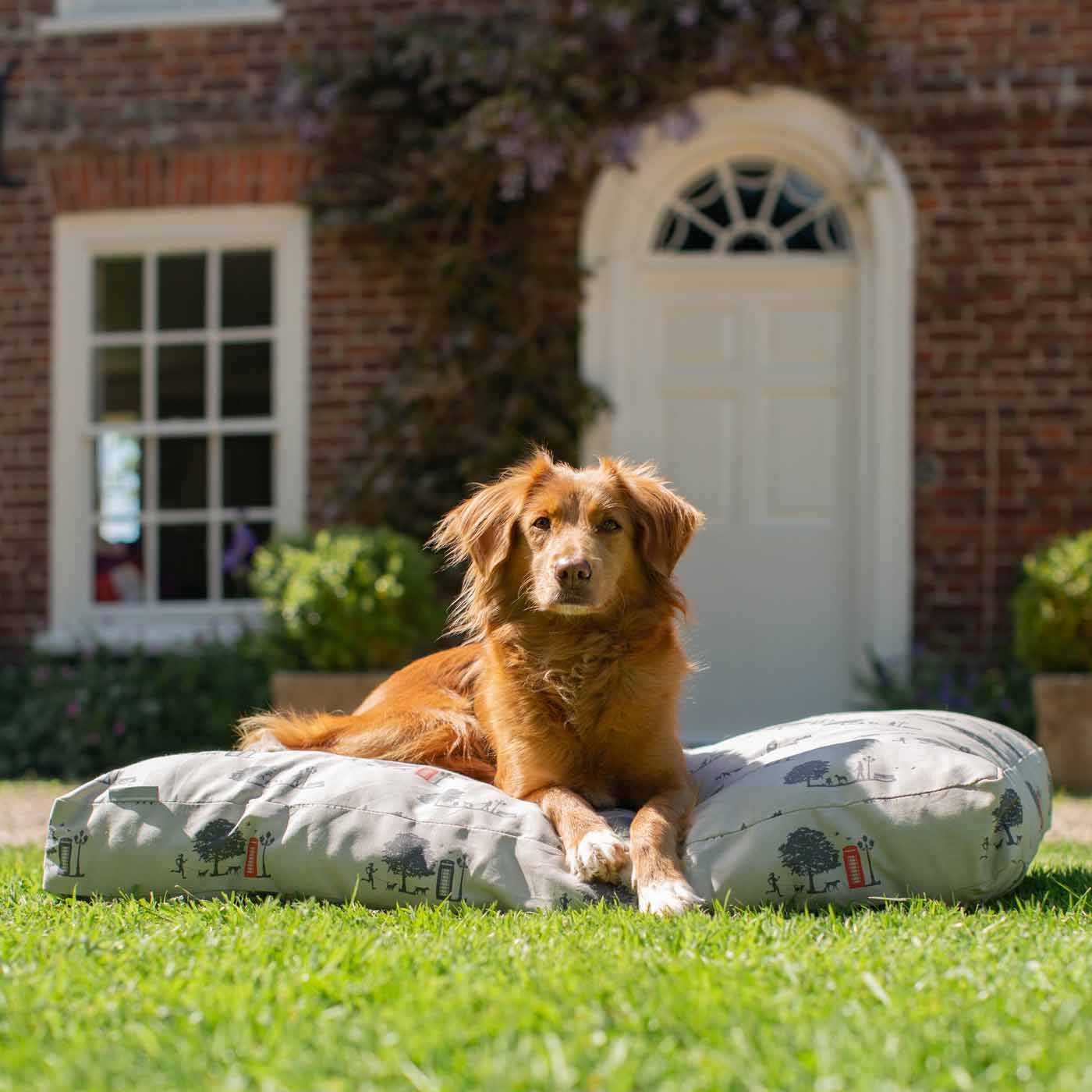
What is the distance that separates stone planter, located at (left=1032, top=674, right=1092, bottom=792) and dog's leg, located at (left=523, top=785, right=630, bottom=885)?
392 cm

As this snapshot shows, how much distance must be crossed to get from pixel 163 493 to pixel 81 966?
6131 mm

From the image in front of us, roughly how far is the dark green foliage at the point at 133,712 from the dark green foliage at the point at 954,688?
10.8ft

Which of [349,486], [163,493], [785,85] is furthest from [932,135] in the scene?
[163,493]

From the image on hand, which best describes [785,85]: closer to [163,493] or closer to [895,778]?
[163,493]

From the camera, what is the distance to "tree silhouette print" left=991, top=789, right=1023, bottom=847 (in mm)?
2906

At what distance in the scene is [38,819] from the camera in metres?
5.44

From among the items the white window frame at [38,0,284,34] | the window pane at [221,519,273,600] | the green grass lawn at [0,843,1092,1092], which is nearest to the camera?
the green grass lawn at [0,843,1092,1092]

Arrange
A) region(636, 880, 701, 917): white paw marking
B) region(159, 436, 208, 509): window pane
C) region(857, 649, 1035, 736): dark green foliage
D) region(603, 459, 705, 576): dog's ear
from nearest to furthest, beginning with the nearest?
region(636, 880, 701, 917): white paw marking, region(603, 459, 705, 576): dog's ear, region(857, 649, 1035, 736): dark green foliage, region(159, 436, 208, 509): window pane

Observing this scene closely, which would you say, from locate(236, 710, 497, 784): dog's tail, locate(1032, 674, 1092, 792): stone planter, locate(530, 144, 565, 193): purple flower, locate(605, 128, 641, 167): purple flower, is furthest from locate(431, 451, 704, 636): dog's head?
locate(605, 128, 641, 167): purple flower

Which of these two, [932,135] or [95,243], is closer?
[932,135]

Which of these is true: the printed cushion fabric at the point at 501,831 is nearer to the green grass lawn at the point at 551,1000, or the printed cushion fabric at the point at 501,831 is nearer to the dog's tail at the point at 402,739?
the green grass lawn at the point at 551,1000

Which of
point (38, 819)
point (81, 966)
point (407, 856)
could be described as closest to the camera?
point (81, 966)

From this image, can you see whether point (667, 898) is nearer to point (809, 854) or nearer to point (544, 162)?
point (809, 854)

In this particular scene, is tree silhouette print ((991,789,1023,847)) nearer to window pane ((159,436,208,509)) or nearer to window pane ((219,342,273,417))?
window pane ((219,342,273,417))
